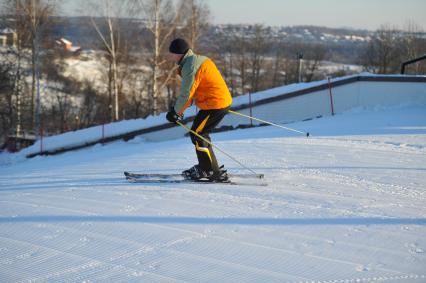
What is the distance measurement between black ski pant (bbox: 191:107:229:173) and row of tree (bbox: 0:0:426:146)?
12.5 metres

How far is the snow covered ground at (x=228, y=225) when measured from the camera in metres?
3.66

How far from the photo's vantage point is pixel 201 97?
6277mm

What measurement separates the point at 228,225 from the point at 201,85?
2.20m

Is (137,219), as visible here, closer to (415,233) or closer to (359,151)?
(415,233)

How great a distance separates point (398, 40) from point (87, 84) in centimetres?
3099

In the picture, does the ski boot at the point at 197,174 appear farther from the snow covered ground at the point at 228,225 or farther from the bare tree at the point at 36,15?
the bare tree at the point at 36,15

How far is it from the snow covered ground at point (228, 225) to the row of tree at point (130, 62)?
12210 millimetres

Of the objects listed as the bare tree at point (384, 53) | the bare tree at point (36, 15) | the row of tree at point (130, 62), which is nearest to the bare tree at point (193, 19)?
the row of tree at point (130, 62)

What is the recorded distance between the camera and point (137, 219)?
4.87 metres

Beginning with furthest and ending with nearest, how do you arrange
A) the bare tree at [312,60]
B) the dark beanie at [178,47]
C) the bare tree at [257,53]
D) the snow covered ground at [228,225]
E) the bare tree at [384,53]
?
the bare tree at [312,60] → the bare tree at [257,53] → the bare tree at [384,53] → the dark beanie at [178,47] → the snow covered ground at [228,225]

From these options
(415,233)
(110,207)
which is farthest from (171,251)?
(415,233)

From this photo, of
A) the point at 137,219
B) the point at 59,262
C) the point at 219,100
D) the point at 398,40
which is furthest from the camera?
the point at 398,40

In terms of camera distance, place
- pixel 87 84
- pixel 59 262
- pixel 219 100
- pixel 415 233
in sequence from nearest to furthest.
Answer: pixel 59 262
pixel 415 233
pixel 219 100
pixel 87 84

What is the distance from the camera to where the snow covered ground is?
12.0 ft
